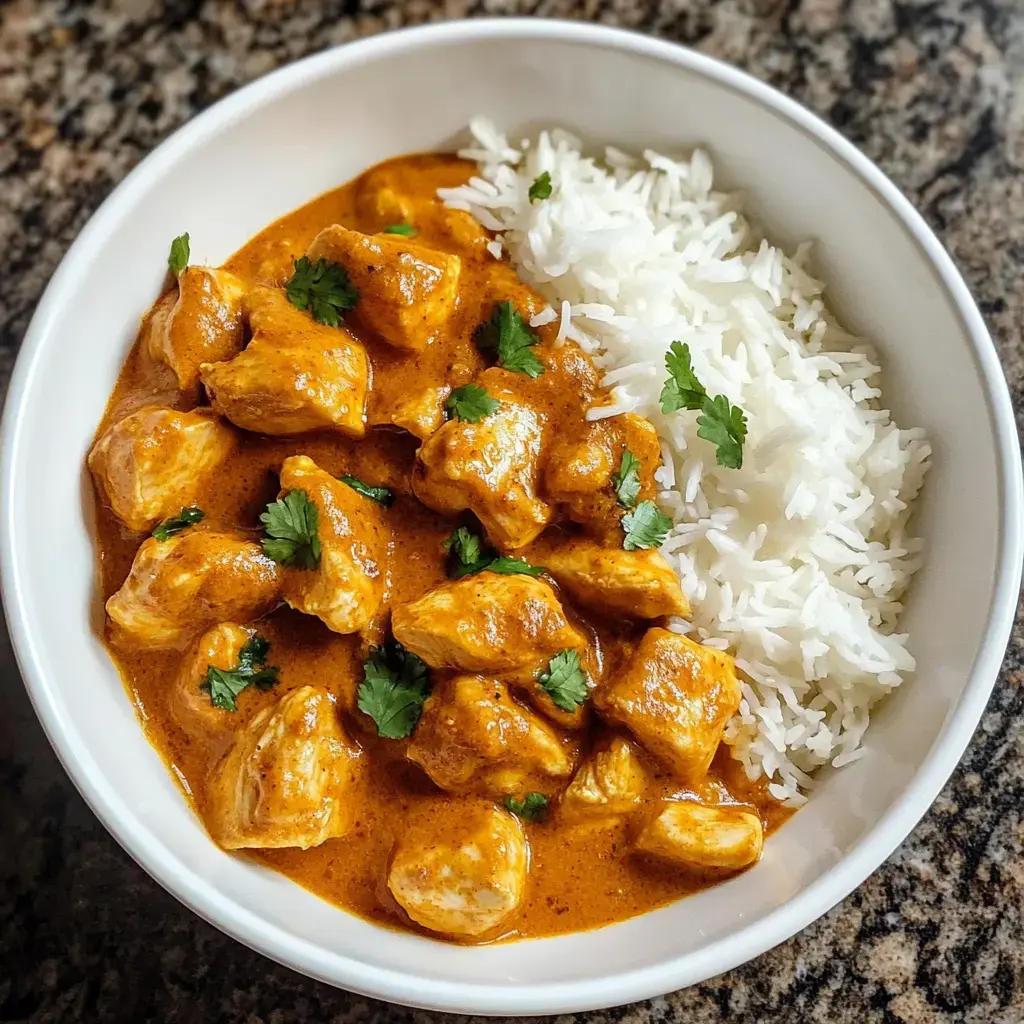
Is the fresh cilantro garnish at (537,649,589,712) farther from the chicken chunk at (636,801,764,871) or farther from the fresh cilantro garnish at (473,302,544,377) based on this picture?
the fresh cilantro garnish at (473,302,544,377)

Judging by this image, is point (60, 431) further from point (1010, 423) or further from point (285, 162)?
point (1010, 423)

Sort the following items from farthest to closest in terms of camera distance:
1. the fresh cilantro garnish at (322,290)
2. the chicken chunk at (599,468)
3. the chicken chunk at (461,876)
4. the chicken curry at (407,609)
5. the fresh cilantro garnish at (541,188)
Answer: the fresh cilantro garnish at (541,188) < the fresh cilantro garnish at (322,290) < the chicken chunk at (599,468) < the chicken curry at (407,609) < the chicken chunk at (461,876)

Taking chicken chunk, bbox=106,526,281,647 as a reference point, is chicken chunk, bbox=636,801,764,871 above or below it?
below

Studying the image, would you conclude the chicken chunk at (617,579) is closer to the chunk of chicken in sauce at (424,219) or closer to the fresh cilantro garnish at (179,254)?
the chunk of chicken in sauce at (424,219)

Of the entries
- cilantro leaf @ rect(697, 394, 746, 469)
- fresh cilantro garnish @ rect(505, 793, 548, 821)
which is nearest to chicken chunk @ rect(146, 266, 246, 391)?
cilantro leaf @ rect(697, 394, 746, 469)

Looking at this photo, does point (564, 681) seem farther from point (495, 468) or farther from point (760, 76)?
point (760, 76)

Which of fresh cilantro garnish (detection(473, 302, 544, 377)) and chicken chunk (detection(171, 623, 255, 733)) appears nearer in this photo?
chicken chunk (detection(171, 623, 255, 733))

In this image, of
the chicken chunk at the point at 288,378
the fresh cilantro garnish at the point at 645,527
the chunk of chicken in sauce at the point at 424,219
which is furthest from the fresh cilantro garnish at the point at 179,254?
the fresh cilantro garnish at the point at 645,527
